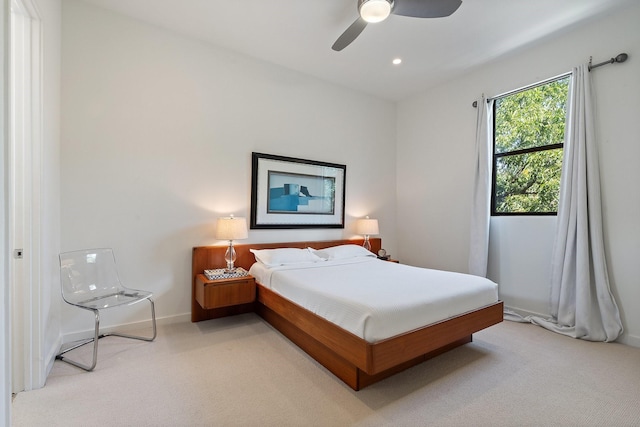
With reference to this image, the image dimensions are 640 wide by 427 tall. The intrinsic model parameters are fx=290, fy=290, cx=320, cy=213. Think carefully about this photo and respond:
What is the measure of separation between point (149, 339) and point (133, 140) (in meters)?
1.89

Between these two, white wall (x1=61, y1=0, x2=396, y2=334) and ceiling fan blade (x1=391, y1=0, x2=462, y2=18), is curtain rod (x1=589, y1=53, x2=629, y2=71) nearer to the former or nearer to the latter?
ceiling fan blade (x1=391, y1=0, x2=462, y2=18)

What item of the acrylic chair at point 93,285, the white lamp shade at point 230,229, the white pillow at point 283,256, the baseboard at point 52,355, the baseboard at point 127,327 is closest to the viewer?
the baseboard at point 52,355

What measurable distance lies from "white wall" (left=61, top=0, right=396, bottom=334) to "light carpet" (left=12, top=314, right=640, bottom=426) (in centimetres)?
89

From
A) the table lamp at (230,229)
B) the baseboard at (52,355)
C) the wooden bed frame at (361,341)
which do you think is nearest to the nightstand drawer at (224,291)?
the wooden bed frame at (361,341)

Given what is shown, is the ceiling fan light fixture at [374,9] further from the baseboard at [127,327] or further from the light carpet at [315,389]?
the baseboard at [127,327]

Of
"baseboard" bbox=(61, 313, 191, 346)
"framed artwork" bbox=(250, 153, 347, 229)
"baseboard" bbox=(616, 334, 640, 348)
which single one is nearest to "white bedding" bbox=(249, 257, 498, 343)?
"framed artwork" bbox=(250, 153, 347, 229)

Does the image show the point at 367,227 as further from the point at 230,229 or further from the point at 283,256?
the point at 230,229

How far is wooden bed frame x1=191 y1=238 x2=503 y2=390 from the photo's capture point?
5.78 feet

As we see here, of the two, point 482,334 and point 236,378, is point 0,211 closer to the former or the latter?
point 236,378

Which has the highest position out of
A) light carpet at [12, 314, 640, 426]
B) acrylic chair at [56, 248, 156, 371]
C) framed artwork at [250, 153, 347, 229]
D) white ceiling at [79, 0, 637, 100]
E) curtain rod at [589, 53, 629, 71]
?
white ceiling at [79, 0, 637, 100]

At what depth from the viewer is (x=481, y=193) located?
11.9ft

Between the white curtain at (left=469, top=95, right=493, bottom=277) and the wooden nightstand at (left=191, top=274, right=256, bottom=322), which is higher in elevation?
the white curtain at (left=469, top=95, right=493, bottom=277)

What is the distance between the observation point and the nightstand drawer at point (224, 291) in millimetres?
2746

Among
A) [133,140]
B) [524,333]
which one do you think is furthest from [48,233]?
[524,333]
